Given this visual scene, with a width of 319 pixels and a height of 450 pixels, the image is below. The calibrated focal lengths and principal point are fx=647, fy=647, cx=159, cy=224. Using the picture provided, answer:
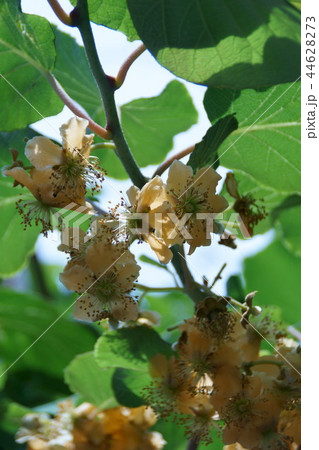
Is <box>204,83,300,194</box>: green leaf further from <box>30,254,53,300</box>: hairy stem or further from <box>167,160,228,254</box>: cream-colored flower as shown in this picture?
<box>30,254,53,300</box>: hairy stem

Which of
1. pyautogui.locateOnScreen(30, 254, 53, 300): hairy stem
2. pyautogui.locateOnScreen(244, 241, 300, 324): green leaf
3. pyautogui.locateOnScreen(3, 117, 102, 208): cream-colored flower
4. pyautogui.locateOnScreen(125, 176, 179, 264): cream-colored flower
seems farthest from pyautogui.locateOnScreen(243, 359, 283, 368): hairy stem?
pyautogui.locateOnScreen(30, 254, 53, 300): hairy stem

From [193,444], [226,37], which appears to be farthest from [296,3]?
[193,444]

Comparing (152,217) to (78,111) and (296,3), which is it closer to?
(78,111)

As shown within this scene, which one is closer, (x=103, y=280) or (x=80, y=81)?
(x=103, y=280)

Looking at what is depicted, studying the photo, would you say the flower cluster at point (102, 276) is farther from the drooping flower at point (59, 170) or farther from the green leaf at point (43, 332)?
the green leaf at point (43, 332)

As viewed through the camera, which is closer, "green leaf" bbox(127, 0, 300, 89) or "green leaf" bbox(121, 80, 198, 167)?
"green leaf" bbox(127, 0, 300, 89)

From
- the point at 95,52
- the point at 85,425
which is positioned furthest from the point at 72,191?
the point at 85,425

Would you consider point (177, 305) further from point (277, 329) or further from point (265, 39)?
point (265, 39)
